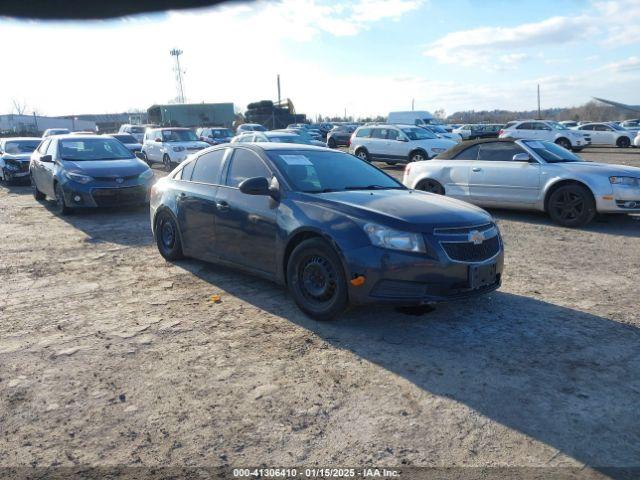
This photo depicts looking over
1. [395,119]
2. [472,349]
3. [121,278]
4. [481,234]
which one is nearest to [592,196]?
[481,234]

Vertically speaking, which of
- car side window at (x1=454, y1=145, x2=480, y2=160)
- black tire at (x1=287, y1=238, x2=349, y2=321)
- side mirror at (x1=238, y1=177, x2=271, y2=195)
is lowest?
black tire at (x1=287, y1=238, x2=349, y2=321)

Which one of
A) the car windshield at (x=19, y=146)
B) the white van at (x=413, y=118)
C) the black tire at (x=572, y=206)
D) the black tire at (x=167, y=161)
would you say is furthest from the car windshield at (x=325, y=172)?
the white van at (x=413, y=118)

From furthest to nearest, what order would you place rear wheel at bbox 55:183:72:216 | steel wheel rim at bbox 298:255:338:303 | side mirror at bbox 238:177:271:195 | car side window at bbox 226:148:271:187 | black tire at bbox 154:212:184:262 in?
rear wheel at bbox 55:183:72:216
black tire at bbox 154:212:184:262
car side window at bbox 226:148:271:187
side mirror at bbox 238:177:271:195
steel wheel rim at bbox 298:255:338:303

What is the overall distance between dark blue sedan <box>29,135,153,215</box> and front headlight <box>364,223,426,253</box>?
295 inches

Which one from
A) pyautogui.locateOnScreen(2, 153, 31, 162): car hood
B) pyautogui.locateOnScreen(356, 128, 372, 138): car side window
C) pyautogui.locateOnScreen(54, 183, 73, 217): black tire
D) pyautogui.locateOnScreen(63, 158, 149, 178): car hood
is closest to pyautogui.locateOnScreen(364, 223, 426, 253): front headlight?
pyautogui.locateOnScreen(63, 158, 149, 178): car hood

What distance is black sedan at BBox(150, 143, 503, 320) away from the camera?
423 cm

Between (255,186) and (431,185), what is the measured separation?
21.3ft

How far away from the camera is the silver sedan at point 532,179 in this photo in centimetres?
870

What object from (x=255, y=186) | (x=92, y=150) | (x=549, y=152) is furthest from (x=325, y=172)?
(x=92, y=150)

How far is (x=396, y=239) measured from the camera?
4.26m

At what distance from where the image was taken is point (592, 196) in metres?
8.78

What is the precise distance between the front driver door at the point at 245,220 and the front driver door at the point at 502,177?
5745 millimetres

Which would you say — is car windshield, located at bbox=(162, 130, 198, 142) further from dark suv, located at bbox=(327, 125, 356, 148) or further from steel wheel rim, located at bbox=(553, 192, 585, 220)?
steel wheel rim, located at bbox=(553, 192, 585, 220)

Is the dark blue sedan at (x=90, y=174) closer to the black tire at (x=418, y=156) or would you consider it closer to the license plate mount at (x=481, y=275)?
the license plate mount at (x=481, y=275)
